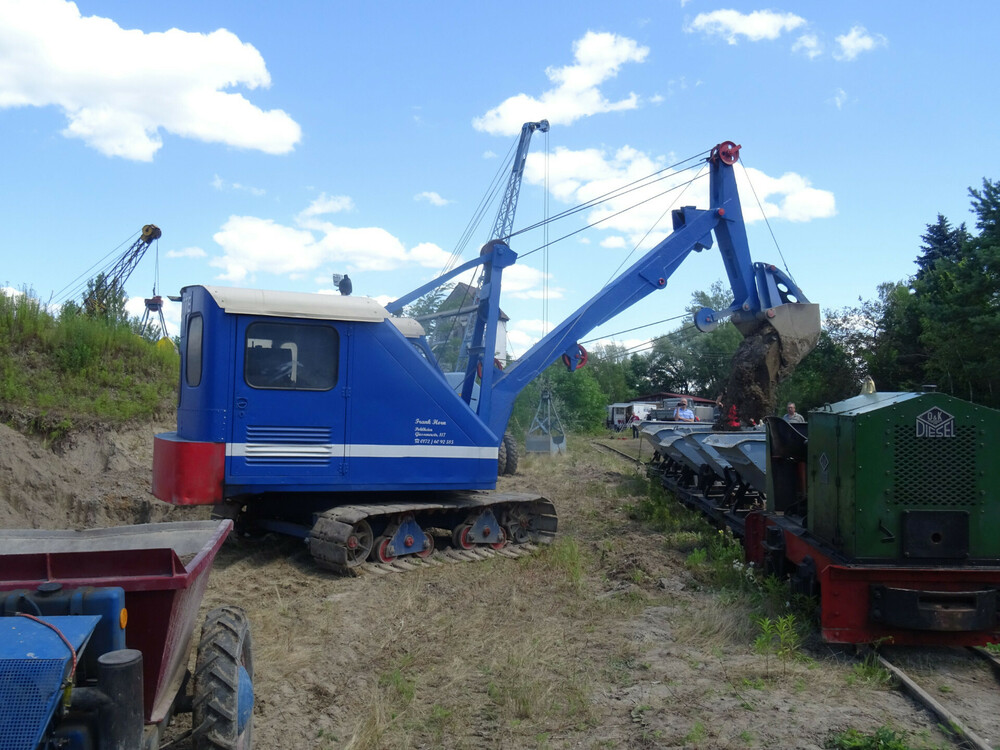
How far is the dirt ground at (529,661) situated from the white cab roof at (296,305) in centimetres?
244

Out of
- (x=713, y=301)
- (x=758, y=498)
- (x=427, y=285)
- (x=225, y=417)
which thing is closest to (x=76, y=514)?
(x=225, y=417)

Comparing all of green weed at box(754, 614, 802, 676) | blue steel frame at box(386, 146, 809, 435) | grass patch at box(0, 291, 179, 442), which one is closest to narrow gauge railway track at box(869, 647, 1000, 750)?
green weed at box(754, 614, 802, 676)

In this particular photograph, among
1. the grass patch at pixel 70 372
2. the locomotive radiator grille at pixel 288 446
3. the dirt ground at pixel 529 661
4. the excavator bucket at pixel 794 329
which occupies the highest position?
the excavator bucket at pixel 794 329

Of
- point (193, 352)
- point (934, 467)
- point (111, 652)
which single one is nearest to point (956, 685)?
point (934, 467)

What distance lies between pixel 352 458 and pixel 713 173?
21.9ft

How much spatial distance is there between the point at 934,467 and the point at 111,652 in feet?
16.6

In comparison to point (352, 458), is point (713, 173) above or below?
above

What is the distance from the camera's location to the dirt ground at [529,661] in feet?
14.3

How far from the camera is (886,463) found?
5.57 meters

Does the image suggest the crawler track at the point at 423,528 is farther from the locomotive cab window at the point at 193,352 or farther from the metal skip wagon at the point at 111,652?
the metal skip wagon at the point at 111,652

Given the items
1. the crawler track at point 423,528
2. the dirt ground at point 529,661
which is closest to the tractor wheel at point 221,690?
the dirt ground at point 529,661

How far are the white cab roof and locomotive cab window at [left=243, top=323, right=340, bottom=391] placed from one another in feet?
0.45

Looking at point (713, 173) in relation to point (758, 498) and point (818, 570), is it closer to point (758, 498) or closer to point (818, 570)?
point (758, 498)

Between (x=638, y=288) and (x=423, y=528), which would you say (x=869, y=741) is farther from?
(x=638, y=288)
